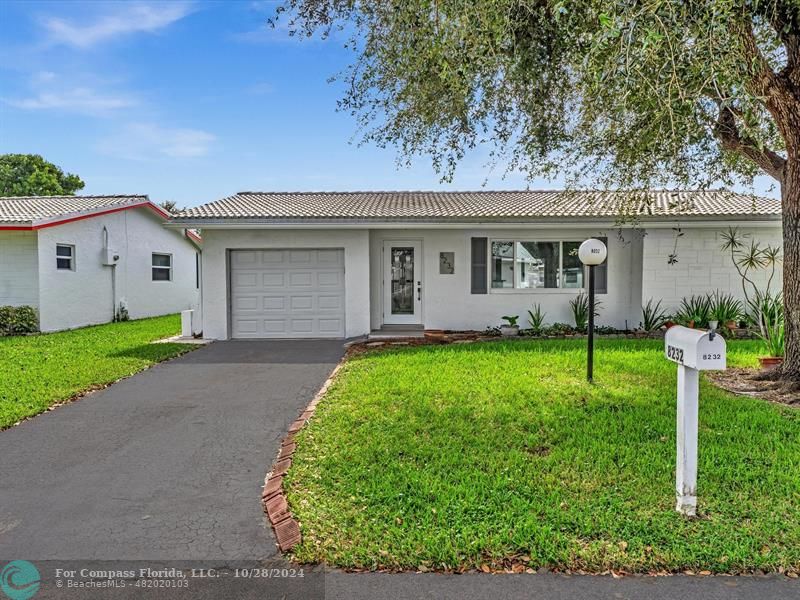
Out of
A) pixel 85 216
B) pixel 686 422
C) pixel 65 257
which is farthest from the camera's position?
pixel 85 216

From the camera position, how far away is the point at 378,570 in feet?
10.4

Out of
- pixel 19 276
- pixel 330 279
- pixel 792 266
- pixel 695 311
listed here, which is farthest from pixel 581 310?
pixel 19 276

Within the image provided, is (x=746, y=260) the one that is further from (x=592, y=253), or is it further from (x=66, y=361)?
(x=66, y=361)

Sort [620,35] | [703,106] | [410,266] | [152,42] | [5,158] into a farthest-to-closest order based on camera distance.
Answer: [5,158] < [410,266] < [152,42] < [703,106] < [620,35]

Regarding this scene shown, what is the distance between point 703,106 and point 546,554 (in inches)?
275

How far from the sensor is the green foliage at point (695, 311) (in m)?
12.6

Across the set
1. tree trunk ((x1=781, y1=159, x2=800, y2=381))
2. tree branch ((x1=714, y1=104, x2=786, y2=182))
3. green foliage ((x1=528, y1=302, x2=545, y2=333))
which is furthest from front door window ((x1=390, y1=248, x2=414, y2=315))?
tree trunk ((x1=781, y1=159, x2=800, y2=381))

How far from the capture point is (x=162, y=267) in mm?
21156

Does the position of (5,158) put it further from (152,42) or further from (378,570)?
(378,570)

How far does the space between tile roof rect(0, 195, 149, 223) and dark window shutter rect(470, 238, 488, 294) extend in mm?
12051

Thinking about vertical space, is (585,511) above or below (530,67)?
below

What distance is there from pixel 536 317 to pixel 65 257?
14144 mm

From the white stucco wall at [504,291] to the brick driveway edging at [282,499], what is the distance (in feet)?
26.0

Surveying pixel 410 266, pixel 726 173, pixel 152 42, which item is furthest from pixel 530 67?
pixel 152 42
